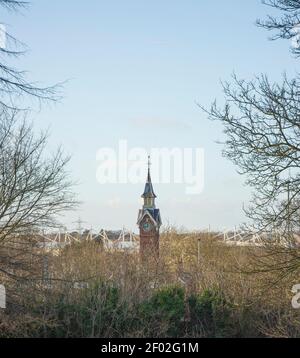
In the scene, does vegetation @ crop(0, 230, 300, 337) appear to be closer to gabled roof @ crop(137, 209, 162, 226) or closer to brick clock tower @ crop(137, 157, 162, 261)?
brick clock tower @ crop(137, 157, 162, 261)

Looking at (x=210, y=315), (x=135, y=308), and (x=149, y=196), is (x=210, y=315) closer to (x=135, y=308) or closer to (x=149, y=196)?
(x=135, y=308)

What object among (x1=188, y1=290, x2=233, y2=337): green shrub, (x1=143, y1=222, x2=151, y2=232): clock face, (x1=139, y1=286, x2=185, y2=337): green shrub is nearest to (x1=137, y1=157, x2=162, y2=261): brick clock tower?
→ (x1=143, y1=222, x2=151, y2=232): clock face

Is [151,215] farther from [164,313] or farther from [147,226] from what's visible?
[164,313]

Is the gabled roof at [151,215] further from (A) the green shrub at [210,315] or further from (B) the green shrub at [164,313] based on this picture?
(B) the green shrub at [164,313]

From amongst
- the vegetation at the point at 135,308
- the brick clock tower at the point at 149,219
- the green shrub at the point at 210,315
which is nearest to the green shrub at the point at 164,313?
the vegetation at the point at 135,308

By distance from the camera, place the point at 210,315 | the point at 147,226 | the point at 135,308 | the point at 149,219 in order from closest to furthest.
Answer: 1. the point at 135,308
2. the point at 210,315
3. the point at 147,226
4. the point at 149,219

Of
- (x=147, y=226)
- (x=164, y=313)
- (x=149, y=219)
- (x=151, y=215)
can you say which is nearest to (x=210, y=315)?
(x=164, y=313)

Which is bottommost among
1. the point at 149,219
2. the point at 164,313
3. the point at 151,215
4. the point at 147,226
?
the point at 164,313

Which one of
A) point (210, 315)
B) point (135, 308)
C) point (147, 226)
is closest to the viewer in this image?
point (135, 308)

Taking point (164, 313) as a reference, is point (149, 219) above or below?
above

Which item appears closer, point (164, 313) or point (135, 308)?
point (135, 308)

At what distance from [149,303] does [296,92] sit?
8538mm
